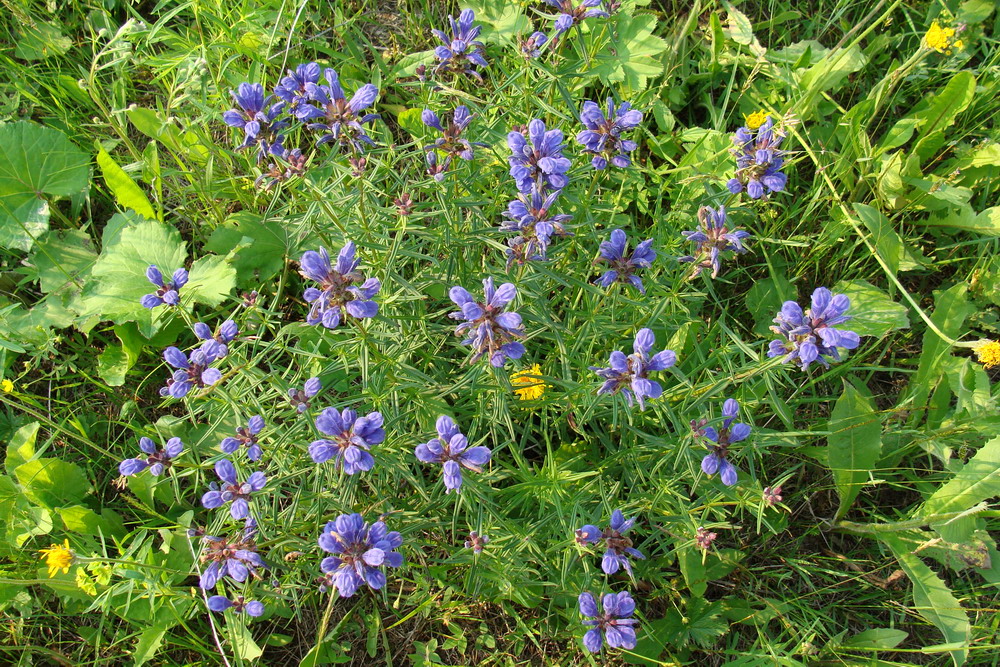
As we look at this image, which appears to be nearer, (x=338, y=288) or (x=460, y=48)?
(x=338, y=288)

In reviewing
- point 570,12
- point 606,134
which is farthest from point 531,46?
point 606,134

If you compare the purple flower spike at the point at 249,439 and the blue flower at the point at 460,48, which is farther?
the blue flower at the point at 460,48

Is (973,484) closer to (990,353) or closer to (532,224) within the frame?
(990,353)

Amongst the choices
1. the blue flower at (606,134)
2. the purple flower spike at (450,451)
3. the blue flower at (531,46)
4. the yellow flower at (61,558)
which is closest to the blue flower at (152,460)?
the yellow flower at (61,558)

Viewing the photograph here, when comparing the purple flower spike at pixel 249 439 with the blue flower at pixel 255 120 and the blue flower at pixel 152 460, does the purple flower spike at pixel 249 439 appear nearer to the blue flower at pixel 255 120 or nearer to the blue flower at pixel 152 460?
the blue flower at pixel 152 460

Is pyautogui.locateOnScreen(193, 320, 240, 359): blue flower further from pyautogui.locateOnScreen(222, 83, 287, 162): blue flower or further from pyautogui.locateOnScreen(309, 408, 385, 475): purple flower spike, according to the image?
pyautogui.locateOnScreen(222, 83, 287, 162): blue flower

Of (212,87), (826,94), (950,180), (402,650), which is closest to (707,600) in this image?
(402,650)
